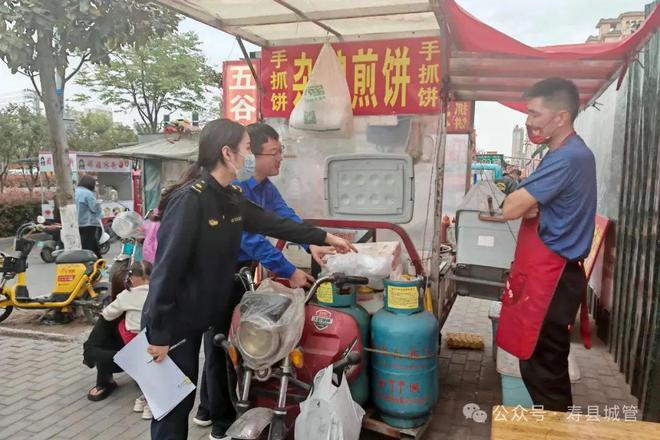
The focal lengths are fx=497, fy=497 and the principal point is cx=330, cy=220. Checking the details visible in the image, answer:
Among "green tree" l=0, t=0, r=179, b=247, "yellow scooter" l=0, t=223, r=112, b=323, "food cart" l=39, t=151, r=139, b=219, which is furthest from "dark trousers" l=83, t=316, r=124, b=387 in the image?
"food cart" l=39, t=151, r=139, b=219

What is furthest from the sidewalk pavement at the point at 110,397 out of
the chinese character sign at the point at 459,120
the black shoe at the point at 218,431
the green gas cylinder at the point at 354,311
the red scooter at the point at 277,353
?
the chinese character sign at the point at 459,120

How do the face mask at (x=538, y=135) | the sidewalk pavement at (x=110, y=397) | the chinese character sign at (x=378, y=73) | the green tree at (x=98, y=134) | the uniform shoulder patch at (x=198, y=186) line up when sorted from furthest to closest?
1. the green tree at (x=98, y=134)
2. the chinese character sign at (x=378, y=73)
3. the sidewalk pavement at (x=110, y=397)
4. the face mask at (x=538, y=135)
5. the uniform shoulder patch at (x=198, y=186)

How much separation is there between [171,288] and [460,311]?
491 cm

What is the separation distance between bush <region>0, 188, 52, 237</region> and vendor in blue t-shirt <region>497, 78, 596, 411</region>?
15434 mm

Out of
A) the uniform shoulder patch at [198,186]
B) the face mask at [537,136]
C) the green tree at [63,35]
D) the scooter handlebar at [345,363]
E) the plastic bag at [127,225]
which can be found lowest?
the scooter handlebar at [345,363]

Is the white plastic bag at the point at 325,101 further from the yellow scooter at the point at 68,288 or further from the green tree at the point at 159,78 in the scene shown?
the green tree at the point at 159,78

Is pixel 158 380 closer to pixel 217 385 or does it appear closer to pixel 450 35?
pixel 217 385

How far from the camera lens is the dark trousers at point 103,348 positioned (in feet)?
12.3

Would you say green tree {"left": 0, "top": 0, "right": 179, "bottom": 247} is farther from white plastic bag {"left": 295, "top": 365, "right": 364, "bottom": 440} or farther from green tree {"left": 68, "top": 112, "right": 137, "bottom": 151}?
green tree {"left": 68, "top": 112, "right": 137, "bottom": 151}

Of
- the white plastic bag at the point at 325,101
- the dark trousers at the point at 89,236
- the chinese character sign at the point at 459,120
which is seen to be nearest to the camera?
the white plastic bag at the point at 325,101

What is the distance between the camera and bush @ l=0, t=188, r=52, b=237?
46.6 feet

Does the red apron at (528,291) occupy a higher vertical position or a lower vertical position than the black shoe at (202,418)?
higher

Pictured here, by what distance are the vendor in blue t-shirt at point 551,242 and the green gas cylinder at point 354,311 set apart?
815 mm

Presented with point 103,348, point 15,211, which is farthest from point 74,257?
point 15,211
